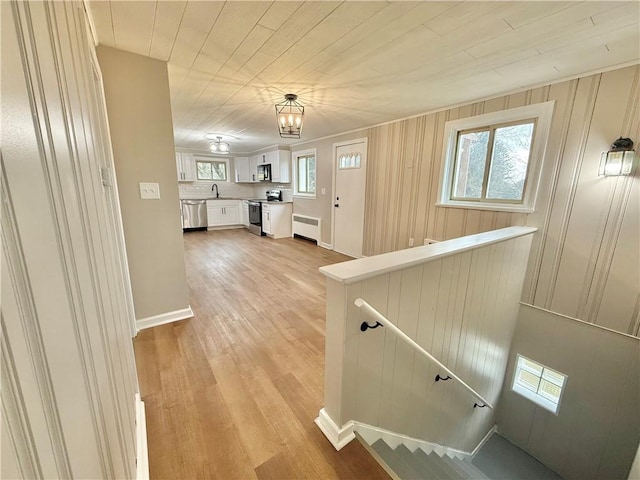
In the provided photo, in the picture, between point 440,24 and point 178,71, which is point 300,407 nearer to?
point 440,24

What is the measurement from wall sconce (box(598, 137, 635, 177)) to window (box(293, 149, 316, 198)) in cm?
430

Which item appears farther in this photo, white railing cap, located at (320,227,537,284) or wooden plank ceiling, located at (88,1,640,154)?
wooden plank ceiling, located at (88,1,640,154)

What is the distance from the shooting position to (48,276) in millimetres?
435

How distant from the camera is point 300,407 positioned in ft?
5.10

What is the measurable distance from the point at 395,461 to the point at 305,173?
17.6ft

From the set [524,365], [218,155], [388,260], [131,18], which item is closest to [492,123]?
[388,260]

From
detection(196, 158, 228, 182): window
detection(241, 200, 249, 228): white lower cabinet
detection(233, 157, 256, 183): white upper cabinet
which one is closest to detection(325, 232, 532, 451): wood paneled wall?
detection(241, 200, 249, 228): white lower cabinet

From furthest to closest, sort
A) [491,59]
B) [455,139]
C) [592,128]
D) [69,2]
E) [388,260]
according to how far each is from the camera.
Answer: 1. [455,139]
2. [592,128]
3. [491,59]
4. [388,260]
5. [69,2]

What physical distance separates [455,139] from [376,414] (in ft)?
10.3

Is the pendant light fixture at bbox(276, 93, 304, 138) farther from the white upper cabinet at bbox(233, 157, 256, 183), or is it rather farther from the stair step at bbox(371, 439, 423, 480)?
the white upper cabinet at bbox(233, 157, 256, 183)

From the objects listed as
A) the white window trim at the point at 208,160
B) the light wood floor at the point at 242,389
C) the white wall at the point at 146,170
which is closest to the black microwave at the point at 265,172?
the white window trim at the point at 208,160

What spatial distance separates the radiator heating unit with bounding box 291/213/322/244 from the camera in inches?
219

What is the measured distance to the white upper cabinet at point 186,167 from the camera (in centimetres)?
681

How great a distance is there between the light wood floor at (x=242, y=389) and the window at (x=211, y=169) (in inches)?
207
